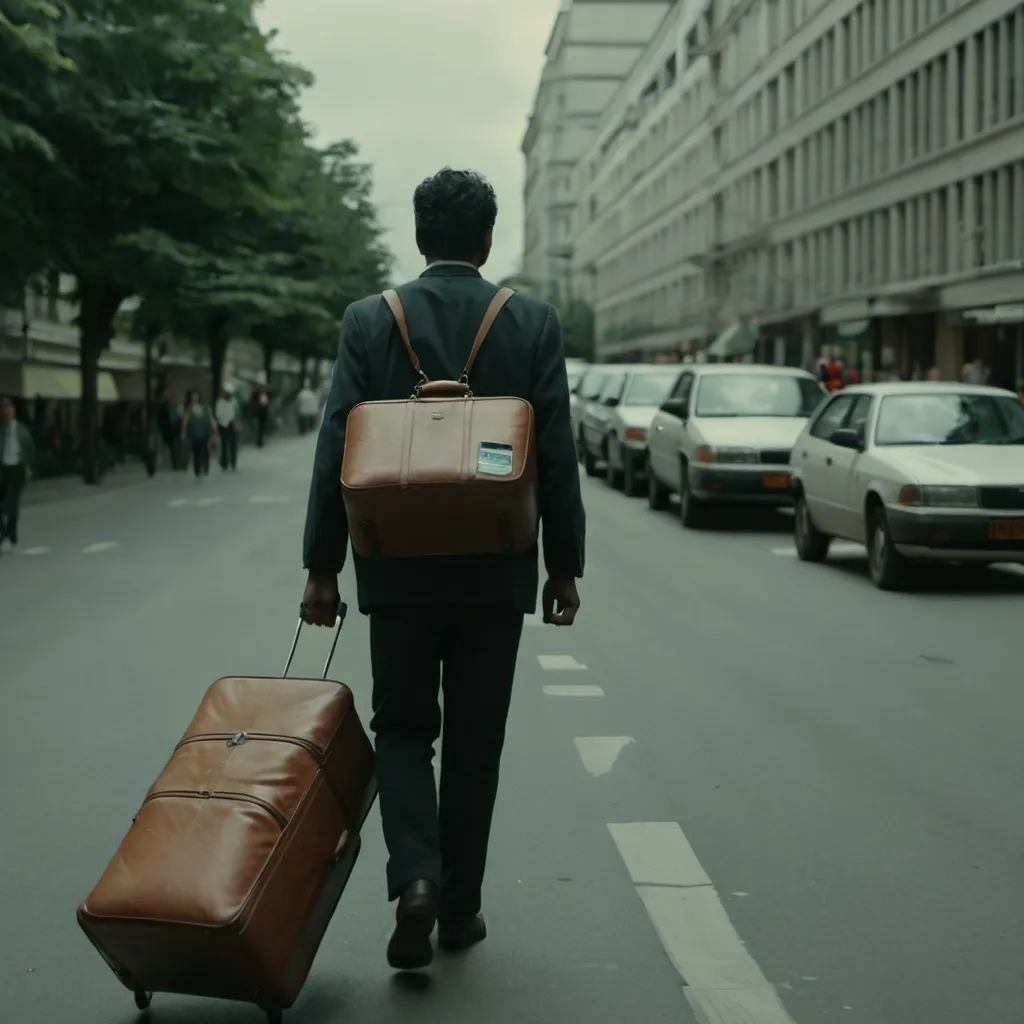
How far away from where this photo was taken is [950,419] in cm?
1540

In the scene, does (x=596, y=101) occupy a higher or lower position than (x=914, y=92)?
higher

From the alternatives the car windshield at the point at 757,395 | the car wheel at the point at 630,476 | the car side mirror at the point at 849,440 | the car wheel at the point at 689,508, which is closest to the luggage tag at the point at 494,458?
the car side mirror at the point at 849,440

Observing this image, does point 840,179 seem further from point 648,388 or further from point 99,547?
point 99,547

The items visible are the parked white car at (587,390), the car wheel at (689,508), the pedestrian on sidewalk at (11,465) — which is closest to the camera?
the pedestrian on sidewalk at (11,465)

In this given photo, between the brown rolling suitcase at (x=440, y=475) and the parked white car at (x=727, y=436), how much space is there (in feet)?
50.8

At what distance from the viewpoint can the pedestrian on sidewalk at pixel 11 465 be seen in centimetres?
1861

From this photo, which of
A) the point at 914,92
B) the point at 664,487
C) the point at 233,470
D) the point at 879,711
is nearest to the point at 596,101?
the point at 914,92

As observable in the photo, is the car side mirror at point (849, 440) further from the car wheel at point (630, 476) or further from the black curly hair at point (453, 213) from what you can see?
the car wheel at point (630, 476)

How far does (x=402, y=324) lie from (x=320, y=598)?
657 millimetres

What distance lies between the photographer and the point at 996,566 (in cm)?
1662

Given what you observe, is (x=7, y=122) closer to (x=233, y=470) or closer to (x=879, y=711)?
(x=879, y=711)

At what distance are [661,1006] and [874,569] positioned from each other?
10.7m

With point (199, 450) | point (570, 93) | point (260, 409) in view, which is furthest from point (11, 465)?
point (570, 93)

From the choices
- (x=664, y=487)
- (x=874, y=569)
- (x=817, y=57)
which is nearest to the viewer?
(x=874, y=569)
